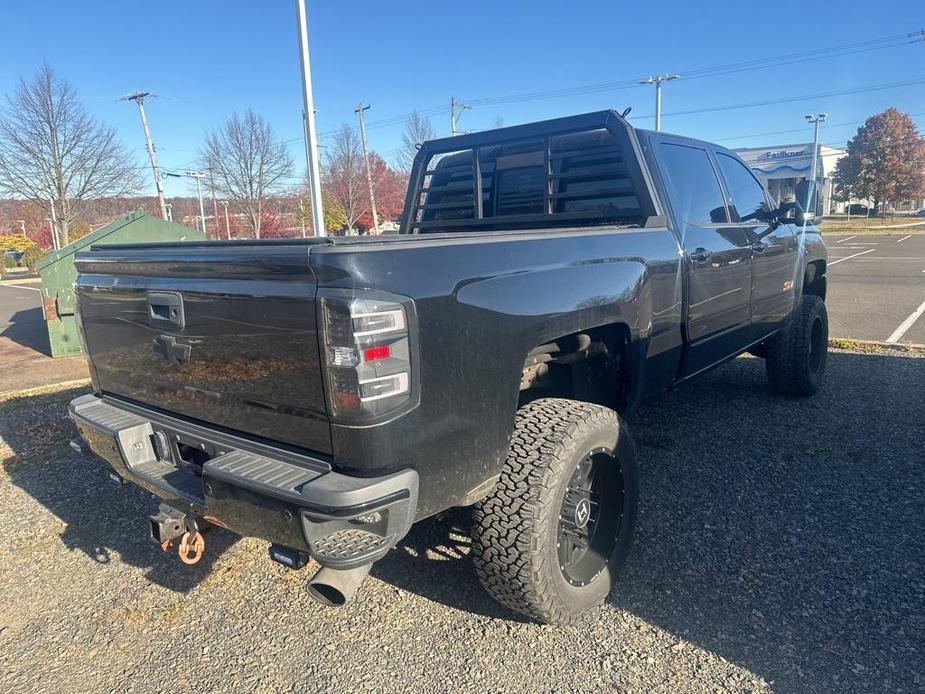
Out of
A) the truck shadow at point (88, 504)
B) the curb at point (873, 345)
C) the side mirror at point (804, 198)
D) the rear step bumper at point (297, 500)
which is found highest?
the side mirror at point (804, 198)

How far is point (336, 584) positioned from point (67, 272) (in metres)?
7.96

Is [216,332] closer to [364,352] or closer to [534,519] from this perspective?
[364,352]

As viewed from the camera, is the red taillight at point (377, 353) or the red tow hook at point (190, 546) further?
the red tow hook at point (190, 546)

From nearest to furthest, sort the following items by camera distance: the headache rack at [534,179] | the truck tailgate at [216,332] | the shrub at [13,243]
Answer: the truck tailgate at [216,332]
the headache rack at [534,179]
the shrub at [13,243]

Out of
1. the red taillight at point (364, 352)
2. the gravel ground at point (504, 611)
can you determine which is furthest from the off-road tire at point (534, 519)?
the red taillight at point (364, 352)

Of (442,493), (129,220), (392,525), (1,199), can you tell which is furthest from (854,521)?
(1,199)

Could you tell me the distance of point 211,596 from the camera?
2809mm

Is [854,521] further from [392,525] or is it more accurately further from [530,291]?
[392,525]

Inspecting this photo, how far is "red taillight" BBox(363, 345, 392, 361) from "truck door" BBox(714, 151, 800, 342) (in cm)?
317

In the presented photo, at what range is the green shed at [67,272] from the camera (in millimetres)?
7863

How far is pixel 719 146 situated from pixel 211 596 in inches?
164

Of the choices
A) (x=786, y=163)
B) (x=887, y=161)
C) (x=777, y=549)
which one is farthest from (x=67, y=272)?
(x=887, y=161)

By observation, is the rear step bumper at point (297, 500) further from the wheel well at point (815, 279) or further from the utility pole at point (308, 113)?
the utility pole at point (308, 113)

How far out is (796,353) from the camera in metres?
5.11
